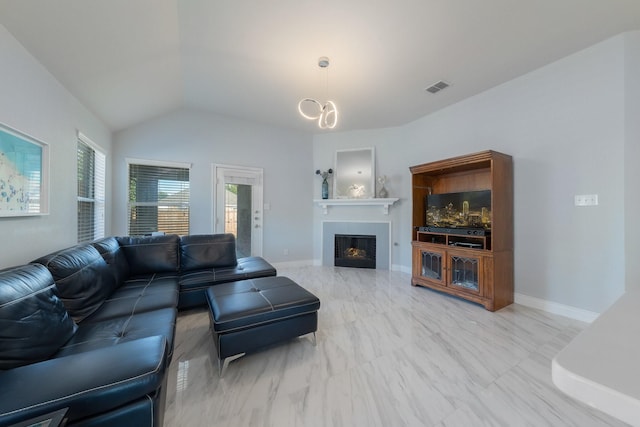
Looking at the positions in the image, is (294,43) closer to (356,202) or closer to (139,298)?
(139,298)

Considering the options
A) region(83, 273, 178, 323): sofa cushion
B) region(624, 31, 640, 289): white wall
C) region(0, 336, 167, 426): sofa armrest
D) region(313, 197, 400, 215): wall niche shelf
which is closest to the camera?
region(0, 336, 167, 426): sofa armrest

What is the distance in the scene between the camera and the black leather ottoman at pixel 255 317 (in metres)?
1.70

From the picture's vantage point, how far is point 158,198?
393cm

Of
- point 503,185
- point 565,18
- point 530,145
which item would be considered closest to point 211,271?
point 503,185

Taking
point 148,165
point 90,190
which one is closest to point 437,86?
point 148,165

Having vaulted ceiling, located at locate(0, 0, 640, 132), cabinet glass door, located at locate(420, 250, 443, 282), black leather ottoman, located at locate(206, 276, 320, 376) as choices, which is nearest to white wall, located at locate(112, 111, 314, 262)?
vaulted ceiling, located at locate(0, 0, 640, 132)

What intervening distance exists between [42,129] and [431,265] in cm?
439

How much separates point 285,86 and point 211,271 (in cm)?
259

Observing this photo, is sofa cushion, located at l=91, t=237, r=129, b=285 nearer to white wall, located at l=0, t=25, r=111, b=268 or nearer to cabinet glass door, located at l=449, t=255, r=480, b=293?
white wall, located at l=0, t=25, r=111, b=268

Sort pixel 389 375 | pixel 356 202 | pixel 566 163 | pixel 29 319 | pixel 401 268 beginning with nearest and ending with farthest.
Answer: pixel 29 319, pixel 389 375, pixel 566 163, pixel 401 268, pixel 356 202

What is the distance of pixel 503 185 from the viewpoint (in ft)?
9.50

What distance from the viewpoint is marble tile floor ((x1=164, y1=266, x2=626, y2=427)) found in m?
1.36

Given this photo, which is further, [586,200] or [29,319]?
[586,200]

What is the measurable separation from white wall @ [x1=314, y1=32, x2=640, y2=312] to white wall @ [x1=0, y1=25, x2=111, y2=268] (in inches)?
182
